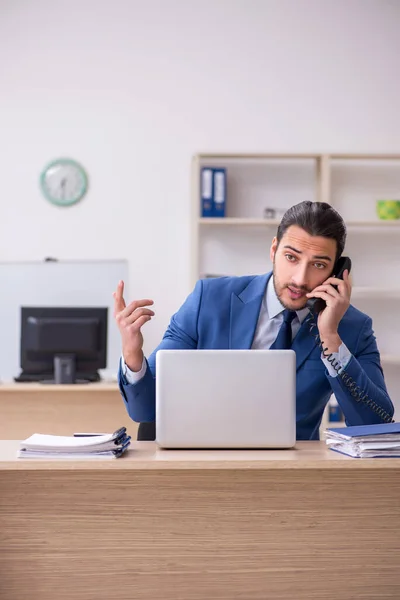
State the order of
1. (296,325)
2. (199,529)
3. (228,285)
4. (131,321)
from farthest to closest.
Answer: (228,285)
(296,325)
(131,321)
(199,529)

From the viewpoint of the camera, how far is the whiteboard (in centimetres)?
486

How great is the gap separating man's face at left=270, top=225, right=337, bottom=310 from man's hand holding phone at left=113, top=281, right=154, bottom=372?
0.46 m

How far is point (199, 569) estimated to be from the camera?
1.58m

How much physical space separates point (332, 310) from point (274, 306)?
1.03ft

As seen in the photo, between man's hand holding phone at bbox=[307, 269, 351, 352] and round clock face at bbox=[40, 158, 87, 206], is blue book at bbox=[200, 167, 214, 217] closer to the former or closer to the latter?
round clock face at bbox=[40, 158, 87, 206]

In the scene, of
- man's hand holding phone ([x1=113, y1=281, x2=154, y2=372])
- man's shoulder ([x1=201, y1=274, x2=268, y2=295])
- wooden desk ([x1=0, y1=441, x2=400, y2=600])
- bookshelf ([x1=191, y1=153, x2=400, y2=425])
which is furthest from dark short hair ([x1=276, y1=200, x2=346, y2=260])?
bookshelf ([x1=191, y1=153, x2=400, y2=425])

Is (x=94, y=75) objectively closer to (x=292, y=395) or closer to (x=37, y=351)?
(x=37, y=351)

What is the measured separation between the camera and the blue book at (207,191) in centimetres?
459

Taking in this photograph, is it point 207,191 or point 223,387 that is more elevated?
point 207,191

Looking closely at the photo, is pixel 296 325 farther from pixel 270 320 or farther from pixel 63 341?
pixel 63 341

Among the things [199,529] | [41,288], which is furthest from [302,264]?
[41,288]

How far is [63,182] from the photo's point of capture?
16.0 feet

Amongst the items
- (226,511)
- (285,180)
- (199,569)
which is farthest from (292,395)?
(285,180)

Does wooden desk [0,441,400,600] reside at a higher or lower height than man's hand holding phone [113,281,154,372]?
lower
